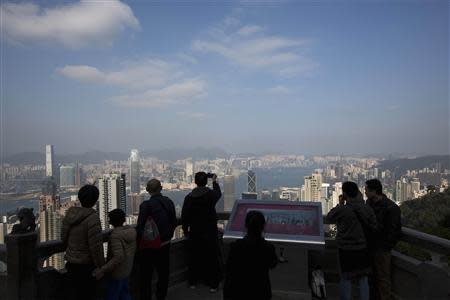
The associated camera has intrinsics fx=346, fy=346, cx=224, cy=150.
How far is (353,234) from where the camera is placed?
4188 mm

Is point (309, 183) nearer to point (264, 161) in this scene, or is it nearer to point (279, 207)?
point (279, 207)

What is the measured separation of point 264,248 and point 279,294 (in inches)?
102

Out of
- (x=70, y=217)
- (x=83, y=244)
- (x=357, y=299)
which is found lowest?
(x=357, y=299)

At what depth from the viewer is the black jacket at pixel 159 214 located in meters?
4.50

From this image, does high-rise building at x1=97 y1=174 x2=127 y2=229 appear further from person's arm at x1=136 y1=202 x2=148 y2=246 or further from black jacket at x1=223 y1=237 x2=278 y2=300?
black jacket at x1=223 y1=237 x2=278 y2=300

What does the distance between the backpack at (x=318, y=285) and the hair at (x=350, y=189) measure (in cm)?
153

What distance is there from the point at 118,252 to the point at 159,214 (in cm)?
94

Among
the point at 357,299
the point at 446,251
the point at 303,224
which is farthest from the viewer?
the point at 357,299

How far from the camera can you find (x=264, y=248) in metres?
2.87

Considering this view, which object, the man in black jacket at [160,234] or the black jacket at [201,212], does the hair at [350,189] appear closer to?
the black jacket at [201,212]

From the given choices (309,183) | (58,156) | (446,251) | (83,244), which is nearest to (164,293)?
(83,244)

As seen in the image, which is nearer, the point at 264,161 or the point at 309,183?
the point at 309,183

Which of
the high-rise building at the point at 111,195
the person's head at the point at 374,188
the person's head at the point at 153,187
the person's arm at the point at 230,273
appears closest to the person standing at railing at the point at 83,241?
the person's head at the point at 153,187

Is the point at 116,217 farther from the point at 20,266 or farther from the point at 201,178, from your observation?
the point at 201,178
